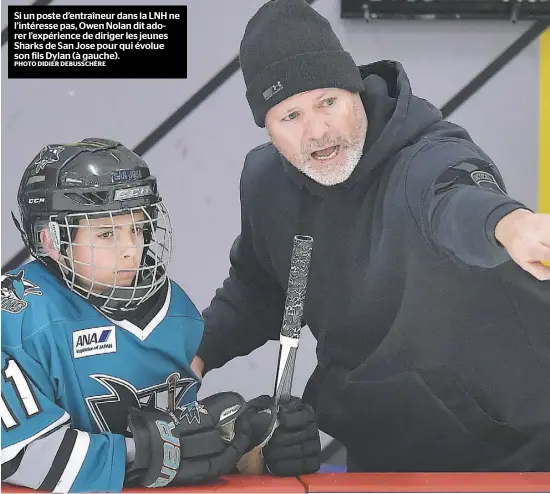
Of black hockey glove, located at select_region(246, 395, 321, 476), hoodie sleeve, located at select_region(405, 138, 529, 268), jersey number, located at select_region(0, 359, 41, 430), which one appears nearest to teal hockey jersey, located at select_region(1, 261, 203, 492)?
jersey number, located at select_region(0, 359, 41, 430)

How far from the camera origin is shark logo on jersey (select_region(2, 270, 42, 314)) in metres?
1.08

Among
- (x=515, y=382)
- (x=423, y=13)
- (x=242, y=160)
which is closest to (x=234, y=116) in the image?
(x=242, y=160)

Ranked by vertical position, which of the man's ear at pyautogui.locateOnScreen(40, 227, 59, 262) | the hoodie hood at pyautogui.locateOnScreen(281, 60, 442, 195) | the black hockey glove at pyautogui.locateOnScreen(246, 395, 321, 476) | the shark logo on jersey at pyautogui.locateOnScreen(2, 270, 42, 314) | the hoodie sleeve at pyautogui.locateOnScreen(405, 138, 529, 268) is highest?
the hoodie hood at pyautogui.locateOnScreen(281, 60, 442, 195)

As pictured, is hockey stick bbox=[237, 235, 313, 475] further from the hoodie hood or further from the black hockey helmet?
the black hockey helmet

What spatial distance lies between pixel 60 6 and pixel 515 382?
0.95 m

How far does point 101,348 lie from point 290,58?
0.51 metres

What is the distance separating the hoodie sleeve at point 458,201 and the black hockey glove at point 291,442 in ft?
1.03

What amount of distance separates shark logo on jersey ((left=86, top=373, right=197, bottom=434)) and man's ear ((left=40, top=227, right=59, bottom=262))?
179mm

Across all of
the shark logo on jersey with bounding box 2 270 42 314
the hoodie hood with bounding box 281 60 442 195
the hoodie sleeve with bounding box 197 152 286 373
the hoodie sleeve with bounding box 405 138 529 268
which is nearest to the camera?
the hoodie sleeve with bounding box 405 138 529 268

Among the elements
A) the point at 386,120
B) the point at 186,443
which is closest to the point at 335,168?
the point at 386,120

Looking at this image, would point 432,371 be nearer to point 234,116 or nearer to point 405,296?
point 405,296

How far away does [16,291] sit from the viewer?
111 cm

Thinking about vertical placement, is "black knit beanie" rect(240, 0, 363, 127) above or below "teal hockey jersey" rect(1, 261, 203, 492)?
above

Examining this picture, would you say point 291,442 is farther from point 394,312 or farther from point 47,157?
point 47,157
